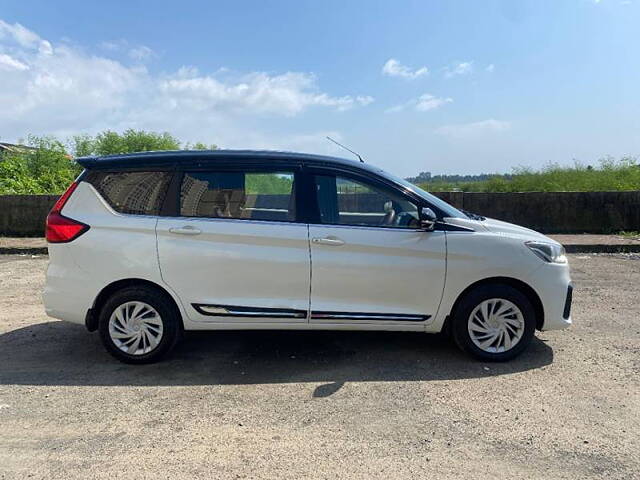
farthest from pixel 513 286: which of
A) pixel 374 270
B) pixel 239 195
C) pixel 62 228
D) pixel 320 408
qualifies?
pixel 62 228

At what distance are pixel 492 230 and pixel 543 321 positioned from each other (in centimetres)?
93

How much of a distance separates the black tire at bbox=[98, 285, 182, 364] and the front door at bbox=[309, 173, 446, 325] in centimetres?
124

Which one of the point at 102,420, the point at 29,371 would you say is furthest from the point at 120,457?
the point at 29,371

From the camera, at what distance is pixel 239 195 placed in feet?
12.9

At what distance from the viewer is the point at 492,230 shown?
156 inches

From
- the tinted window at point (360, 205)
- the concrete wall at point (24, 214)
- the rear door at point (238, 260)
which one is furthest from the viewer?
the concrete wall at point (24, 214)

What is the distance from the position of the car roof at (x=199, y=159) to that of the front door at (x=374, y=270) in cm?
45

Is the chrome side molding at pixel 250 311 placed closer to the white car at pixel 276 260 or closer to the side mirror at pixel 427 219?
the white car at pixel 276 260

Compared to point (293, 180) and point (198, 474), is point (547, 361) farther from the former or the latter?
point (198, 474)

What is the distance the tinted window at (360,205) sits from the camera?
12.8 ft

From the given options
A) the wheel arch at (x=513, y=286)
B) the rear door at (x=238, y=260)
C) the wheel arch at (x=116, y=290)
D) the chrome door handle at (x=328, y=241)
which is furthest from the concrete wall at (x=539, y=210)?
the wheel arch at (x=116, y=290)

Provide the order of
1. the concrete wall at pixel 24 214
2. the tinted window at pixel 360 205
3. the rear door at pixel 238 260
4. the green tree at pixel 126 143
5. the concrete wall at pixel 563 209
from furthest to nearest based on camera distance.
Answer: the green tree at pixel 126 143 < the concrete wall at pixel 563 209 < the concrete wall at pixel 24 214 < the tinted window at pixel 360 205 < the rear door at pixel 238 260

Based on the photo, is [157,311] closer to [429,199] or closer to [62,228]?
[62,228]

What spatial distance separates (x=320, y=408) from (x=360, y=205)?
180 cm
